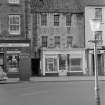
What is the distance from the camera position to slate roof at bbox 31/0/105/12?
42906 mm

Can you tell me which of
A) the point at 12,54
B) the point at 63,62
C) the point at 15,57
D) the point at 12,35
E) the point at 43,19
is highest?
the point at 43,19

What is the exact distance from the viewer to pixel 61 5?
43.6m

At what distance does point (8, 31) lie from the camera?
35281mm

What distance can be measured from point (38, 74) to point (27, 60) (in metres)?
9.30

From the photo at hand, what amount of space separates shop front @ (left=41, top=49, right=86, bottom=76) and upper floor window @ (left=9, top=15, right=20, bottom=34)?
7.23 metres

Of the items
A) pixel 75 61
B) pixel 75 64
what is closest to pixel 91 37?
pixel 75 61

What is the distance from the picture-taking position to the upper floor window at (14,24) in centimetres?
3538

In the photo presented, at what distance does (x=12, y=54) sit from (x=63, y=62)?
918 cm

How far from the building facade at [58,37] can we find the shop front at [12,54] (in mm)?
6636

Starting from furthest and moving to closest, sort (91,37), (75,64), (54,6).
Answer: (54,6) → (75,64) → (91,37)

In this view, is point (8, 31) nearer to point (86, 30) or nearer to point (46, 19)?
point (46, 19)

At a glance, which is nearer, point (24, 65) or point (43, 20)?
point (24, 65)

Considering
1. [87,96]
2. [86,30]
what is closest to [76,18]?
[86,30]

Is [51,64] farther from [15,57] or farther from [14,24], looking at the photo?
[14,24]
